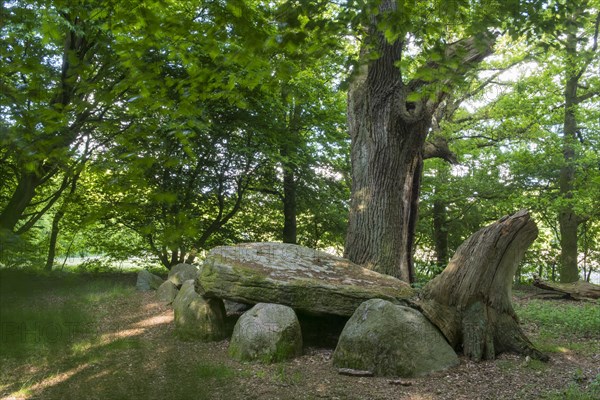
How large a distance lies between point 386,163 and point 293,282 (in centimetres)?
307

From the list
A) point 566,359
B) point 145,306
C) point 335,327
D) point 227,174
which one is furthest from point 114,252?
point 566,359

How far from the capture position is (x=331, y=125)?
555 inches

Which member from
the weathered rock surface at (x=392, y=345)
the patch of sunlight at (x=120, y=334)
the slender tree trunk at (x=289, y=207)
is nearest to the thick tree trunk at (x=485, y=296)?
the weathered rock surface at (x=392, y=345)

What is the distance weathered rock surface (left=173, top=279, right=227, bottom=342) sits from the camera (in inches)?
261

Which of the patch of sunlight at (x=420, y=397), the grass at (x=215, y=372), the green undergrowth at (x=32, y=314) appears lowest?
the grass at (x=215, y=372)

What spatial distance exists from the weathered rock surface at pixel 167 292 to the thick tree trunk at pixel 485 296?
539 centimetres

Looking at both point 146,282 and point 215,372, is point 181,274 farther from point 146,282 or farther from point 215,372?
point 215,372

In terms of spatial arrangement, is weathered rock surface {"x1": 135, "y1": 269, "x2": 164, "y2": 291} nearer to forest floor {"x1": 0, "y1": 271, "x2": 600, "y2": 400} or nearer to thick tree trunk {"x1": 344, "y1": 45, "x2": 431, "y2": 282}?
forest floor {"x1": 0, "y1": 271, "x2": 600, "y2": 400}

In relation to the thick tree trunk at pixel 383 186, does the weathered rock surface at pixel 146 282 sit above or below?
below

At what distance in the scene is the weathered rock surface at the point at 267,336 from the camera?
18.5ft

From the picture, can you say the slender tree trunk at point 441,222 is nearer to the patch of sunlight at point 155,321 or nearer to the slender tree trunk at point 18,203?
the patch of sunlight at point 155,321

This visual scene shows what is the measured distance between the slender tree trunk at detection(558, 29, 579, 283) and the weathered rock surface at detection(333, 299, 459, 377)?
985 cm

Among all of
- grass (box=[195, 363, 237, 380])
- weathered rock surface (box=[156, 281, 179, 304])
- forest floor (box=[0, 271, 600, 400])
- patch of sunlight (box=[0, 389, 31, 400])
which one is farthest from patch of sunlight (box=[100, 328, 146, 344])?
weathered rock surface (box=[156, 281, 179, 304])

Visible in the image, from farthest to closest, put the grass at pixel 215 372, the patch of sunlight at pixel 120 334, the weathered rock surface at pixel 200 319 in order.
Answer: the weathered rock surface at pixel 200 319 → the patch of sunlight at pixel 120 334 → the grass at pixel 215 372
